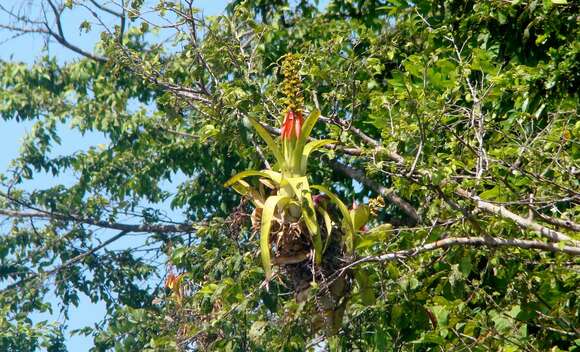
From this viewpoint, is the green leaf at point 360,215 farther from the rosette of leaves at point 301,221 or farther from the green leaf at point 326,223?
the green leaf at point 326,223

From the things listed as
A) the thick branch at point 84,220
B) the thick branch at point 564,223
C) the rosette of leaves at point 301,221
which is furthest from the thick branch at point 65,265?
the thick branch at point 564,223

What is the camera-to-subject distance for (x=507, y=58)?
1025cm

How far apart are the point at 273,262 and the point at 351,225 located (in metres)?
0.46

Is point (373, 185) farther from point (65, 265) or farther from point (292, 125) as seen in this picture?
point (65, 265)

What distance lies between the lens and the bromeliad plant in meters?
8.31

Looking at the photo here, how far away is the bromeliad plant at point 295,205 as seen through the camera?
8312 millimetres

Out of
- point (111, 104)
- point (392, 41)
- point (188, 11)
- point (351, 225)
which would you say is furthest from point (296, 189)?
point (111, 104)

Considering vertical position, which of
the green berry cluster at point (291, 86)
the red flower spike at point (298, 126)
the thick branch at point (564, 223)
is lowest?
the thick branch at point (564, 223)

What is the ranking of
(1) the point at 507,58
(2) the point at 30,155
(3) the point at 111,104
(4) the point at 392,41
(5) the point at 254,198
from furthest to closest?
(2) the point at 30,155
(3) the point at 111,104
(4) the point at 392,41
(1) the point at 507,58
(5) the point at 254,198

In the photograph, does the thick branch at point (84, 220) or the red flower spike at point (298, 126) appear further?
the thick branch at point (84, 220)

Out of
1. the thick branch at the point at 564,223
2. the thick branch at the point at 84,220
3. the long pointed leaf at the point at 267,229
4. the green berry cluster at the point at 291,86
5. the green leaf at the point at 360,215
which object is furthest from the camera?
the thick branch at the point at 84,220

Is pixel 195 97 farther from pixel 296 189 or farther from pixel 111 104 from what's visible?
pixel 111 104

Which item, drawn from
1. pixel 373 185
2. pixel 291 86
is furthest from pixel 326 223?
pixel 373 185

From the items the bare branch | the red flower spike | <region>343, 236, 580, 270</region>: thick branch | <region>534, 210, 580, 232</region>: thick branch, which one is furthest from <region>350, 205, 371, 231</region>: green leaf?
the bare branch
